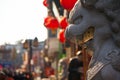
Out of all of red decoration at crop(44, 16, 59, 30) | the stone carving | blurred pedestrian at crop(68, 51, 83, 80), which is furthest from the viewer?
red decoration at crop(44, 16, 59, 30)

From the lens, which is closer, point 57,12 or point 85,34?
point 85,34

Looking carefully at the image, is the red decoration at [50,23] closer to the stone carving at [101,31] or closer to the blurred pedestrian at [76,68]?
the blurred pedestrian at [76,68]

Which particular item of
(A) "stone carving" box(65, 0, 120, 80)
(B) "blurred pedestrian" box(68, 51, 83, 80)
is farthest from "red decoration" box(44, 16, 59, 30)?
(A) "stone carving" box(65, 0, 120, 80)

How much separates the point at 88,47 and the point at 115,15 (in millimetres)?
462

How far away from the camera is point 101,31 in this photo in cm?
330

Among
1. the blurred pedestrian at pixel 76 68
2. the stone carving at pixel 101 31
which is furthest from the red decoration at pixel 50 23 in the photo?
the stone carving at pixel 101 31

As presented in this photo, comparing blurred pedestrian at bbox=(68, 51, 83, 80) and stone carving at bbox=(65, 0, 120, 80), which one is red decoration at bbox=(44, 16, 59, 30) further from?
stone carving at bbox=(65, 0, 120, 80)

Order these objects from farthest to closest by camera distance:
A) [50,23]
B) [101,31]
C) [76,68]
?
[50,23] < [76,68] < [101,31]

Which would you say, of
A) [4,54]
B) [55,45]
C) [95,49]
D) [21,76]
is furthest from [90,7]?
[4,54]

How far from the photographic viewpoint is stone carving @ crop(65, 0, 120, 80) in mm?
3170

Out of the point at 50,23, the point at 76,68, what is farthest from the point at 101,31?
the point at 50,23

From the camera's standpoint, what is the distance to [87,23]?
3357 mm

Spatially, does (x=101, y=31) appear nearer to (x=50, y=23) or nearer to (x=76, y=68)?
(x=76, y=68)

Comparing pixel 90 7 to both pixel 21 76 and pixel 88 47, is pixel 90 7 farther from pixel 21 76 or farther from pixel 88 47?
pixel 21 76
